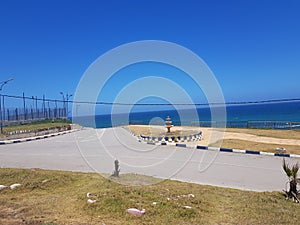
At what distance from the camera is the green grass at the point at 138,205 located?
14.3 feet

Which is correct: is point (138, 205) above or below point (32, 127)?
below

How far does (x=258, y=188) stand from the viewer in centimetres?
653

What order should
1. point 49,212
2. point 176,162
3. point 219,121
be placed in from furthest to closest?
point 219,121 → point 176,162 → point 49,212

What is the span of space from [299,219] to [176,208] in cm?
192

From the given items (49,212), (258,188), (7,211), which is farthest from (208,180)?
(7,211)

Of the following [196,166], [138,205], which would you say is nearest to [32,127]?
[196,166]

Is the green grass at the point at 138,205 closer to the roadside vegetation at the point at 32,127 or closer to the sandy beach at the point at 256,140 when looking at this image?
the sandy beach at the point at 256,140

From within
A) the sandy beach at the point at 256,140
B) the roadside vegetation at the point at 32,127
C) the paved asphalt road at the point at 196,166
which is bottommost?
the sandy beach at the point at 256,140

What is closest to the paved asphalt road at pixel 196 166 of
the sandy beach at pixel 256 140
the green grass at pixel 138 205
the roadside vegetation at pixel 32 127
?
the green grass at pixel 138 205

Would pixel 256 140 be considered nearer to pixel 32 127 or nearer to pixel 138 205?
pixel 138 205

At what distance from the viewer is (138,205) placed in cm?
Answer: 486

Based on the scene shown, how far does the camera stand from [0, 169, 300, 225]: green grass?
437 cm

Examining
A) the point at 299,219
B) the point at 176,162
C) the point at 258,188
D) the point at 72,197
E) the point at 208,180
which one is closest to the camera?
the point at 299,219

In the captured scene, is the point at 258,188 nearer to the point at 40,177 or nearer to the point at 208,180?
the point at 208,180
